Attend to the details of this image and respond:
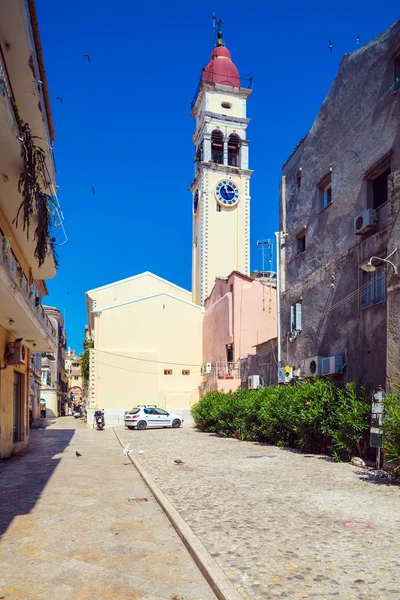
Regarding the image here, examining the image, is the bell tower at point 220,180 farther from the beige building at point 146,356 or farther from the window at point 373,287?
the window at point 373,287

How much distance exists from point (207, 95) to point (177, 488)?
1610 inches

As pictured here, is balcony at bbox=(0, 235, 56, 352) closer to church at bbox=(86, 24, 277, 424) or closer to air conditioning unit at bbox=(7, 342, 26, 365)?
air conditioning unit at bbox=(7, 342, 26, 365)

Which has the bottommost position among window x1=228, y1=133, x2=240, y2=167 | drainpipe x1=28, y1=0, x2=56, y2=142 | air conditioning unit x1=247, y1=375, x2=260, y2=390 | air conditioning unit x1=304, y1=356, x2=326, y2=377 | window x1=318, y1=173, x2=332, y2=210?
air conditioning unit x1=247, y1=375, x2=260, y2=390

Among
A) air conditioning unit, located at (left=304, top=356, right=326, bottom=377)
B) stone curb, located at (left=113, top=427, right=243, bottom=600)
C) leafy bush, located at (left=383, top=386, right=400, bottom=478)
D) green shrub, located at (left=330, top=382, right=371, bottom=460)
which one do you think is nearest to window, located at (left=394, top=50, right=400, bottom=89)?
green shrub, located at (left=330, top=382, right=371, bottom=460)

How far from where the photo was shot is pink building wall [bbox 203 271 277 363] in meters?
32.7

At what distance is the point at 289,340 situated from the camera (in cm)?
1959

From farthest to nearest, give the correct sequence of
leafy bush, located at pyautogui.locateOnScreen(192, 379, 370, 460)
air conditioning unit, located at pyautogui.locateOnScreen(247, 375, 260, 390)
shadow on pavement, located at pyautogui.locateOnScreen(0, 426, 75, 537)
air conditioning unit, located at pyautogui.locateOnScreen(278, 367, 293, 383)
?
1. air conditioning unit, located at pyautogui.locateOnScreen(247, 375, 260, 390)
2. air conditioning unit, located at pyautogui.locateOnScreen(278, 367, 293, 383)
3. leafy bush, located at pyautogui.locateOnScreen(192, 379, 370, 460)
4. shadow on pavement, located at pyautogui.locateOnScreen(0, 426, 75, 537)

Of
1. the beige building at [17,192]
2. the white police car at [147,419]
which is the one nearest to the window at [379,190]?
the beige building at [17,192]

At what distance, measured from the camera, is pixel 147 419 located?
2948cm

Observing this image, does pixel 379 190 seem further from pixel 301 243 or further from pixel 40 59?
pixel 40 59

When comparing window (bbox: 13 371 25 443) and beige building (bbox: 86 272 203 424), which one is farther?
beige building (bbox: 86 272 203 424)

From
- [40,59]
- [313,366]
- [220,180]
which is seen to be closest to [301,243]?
[313,366]

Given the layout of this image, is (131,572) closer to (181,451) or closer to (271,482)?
(271,482)

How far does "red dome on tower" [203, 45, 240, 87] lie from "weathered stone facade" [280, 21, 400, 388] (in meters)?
28.3
